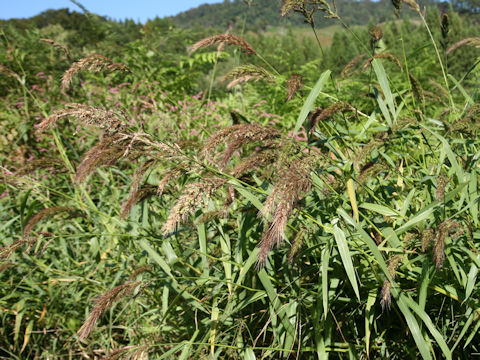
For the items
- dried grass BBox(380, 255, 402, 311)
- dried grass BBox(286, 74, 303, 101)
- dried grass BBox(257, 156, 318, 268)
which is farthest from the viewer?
dried grass BBox(286, 74, 303, 101)

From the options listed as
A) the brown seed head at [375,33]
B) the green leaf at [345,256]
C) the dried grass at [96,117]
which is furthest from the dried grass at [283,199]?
the brown seed head at [375,33]

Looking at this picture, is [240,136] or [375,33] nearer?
[240,136]

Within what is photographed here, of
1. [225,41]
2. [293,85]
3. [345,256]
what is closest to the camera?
[345,256]

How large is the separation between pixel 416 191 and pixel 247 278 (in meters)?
0.90

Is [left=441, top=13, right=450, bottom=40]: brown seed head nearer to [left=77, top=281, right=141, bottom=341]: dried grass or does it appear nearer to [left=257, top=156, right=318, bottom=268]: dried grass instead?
[left=257, top=156, right=318, bottom=268]: dried grass

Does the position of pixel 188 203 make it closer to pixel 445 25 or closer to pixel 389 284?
pixel 389 284

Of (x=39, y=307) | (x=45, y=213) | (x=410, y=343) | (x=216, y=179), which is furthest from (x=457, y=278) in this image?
(x=39, y=307)

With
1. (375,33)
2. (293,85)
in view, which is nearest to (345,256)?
(293,85)

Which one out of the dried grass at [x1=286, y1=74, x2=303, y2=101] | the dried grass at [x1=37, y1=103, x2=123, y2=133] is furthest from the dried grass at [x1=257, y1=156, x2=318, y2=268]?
the dried grass at [x1=37, y1=103, x2=123, y2=133]

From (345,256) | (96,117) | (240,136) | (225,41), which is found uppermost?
(225,41)

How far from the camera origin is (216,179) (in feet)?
4.94

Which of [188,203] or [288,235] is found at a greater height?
[188,203]

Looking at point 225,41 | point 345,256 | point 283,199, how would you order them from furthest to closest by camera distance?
point 225,41 → point 345,256 → point 283,199

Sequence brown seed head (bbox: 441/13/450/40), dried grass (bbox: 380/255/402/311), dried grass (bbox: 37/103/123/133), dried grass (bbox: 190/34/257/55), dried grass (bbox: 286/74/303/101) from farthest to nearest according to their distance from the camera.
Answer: brown seed head (bbox: 441/13/450/40), dried grass (bbox: 190/34/257/55), dried grass (bbox: 286/74/303/101), dried grass (bbox: 37/103/123/133), dried grass (bbox: 380/255/402/311)
